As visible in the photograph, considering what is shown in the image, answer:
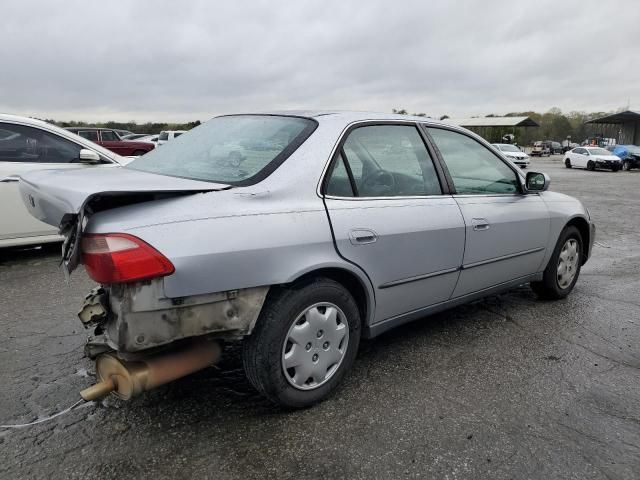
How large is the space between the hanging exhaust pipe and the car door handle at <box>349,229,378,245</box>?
924 millimetres

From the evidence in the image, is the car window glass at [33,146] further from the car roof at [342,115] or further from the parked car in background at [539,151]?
the parked car in background at [539,151]

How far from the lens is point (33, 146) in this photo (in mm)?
5922

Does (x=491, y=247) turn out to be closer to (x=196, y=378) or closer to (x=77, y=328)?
(x=196, y=378)

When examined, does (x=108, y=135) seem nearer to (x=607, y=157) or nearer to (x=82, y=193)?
(x=82, y=193)

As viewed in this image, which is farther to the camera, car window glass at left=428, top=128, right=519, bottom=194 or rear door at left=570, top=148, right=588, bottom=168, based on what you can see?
rear door at left=570, top=148, right=588, bottom=168

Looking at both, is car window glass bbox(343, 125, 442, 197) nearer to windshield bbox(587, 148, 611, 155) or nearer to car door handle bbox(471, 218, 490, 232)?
car door handle bbox(471, 218, 490, 232)

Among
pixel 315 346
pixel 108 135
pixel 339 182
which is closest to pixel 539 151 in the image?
pixel 108 135

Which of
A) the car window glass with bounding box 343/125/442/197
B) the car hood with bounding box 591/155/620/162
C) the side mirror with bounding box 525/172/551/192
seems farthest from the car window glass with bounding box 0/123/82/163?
the car hood with bounding box 591/155/620/162

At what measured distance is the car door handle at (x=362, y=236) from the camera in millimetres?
2746

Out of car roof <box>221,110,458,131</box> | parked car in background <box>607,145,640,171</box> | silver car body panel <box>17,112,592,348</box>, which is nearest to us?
silver car body panel <box>17,112,592,348</box>

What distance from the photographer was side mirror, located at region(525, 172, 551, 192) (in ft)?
13.4

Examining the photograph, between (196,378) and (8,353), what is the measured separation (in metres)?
1.38

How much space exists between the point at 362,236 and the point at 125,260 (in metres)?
1.24

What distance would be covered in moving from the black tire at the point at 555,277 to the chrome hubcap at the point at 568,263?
0.03 meters
